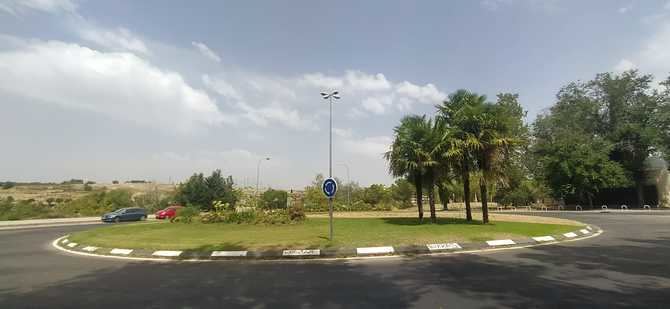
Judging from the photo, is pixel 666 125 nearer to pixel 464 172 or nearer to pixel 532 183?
pixel 532 183

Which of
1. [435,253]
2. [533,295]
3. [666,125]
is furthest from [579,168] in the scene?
[533,295]

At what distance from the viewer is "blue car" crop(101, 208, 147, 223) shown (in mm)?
36812

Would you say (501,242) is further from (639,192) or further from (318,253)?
(639,192)

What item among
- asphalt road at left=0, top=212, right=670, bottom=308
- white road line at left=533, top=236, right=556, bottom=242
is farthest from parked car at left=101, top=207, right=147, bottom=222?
white road line at left=533, top=236, right=556, bottom=242

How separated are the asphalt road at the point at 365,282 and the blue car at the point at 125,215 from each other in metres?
27.8

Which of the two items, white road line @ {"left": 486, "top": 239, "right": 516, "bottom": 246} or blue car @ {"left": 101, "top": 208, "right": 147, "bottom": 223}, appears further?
blue car @ {"left": 101, "top": 208, "right": 147, "bottom": 223}

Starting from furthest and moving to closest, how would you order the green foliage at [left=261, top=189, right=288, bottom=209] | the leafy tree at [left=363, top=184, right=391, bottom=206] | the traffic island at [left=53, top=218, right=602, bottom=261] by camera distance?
the leafy tree at [left=363, top=184, right=391, bottom=206]
the green foliage at [left=261, top=189, right=288, bottom=209]
the traffic island at [left=53, top=218, right=602, bottom=261]

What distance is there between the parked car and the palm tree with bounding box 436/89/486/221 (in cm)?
3214

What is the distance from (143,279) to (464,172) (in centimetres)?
1712

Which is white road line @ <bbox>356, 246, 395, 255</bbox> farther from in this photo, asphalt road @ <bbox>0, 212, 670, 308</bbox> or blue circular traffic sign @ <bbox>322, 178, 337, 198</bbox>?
blue circular traffic sign @ <bbox>322, 178, 337, 198</bbox>

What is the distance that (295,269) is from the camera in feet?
32.2

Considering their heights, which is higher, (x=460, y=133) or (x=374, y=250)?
(x=460, y=133)

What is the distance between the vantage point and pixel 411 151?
2259cm

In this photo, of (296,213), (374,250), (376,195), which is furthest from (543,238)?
(376,195)
